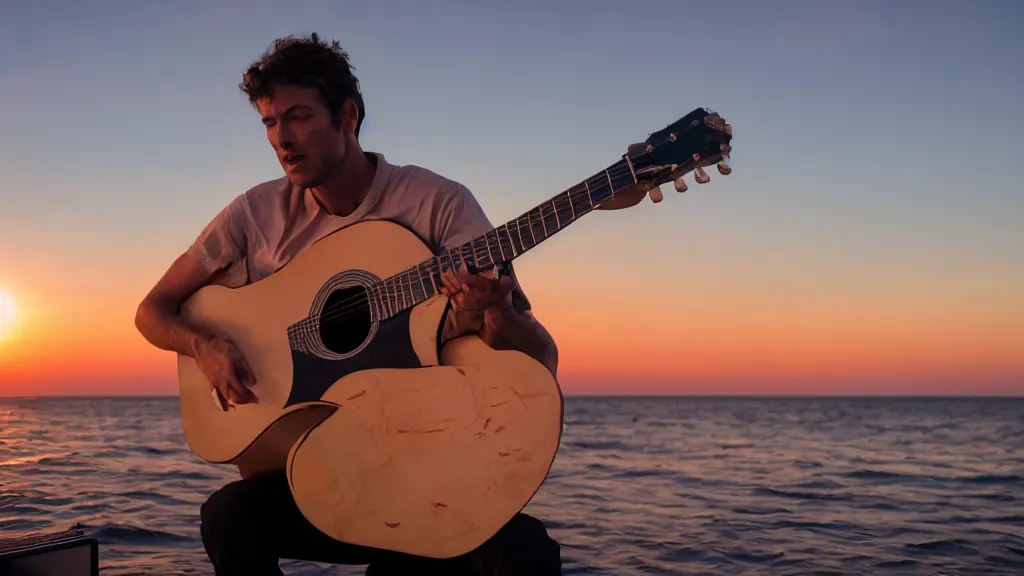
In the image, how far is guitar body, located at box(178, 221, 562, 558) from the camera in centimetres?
214

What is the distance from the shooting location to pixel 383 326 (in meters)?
2.41

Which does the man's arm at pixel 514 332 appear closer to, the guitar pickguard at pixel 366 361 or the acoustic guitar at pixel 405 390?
the acoustic guitar at pixel 405 390

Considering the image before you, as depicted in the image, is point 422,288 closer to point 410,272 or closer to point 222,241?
point 410,272

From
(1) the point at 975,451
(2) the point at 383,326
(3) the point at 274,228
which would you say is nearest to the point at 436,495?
(2) the point at 383,326

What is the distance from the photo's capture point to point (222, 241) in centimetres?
286

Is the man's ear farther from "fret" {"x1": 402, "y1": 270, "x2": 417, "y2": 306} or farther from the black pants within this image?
the black pants

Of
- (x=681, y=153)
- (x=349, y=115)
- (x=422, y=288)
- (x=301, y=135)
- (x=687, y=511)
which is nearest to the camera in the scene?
(x=681, y=153)

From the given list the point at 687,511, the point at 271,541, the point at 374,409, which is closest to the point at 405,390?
the point at 374,409

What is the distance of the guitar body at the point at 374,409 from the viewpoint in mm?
2145

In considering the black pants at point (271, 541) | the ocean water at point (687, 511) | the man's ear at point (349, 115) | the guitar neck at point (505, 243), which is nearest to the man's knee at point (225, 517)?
the black pants at point (271, 541)

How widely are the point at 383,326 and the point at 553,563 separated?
79 cm

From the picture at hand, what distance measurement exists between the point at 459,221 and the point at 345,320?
45 centimetres

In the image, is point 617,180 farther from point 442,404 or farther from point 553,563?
point 553,563

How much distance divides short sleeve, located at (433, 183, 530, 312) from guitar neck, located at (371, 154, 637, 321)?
4.8 inches
